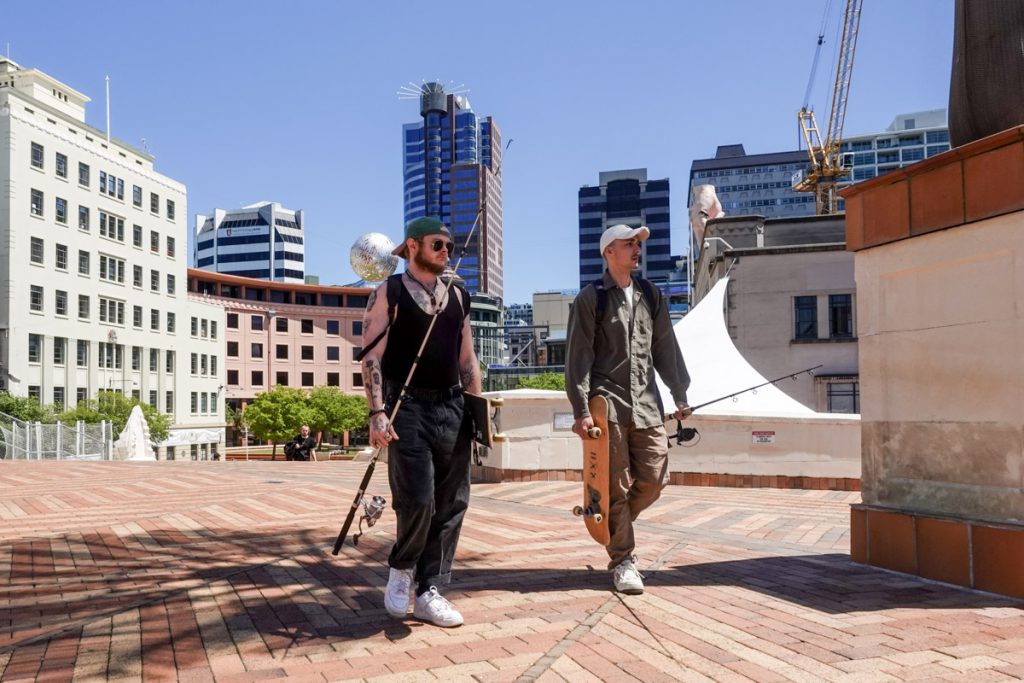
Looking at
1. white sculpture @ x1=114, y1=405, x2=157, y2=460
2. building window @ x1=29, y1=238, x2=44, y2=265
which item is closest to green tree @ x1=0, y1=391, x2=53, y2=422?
building window @ x1=29, y1=238, x2=44, y2=265

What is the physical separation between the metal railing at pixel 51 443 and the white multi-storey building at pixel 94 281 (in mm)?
24402

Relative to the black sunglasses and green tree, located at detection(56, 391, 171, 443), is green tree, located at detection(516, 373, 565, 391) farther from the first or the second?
the black sunglasses

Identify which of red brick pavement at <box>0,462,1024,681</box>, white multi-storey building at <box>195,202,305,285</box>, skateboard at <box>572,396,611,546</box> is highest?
white multi-storey building at <box>195,202,305,285</box>

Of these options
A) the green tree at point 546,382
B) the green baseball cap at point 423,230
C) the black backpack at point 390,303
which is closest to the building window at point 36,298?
the green tree at point 546,382

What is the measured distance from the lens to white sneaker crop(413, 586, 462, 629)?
3.59m

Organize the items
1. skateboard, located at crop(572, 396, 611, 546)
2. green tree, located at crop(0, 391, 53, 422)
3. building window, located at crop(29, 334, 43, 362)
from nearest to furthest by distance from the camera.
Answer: skateboard, located at crop(572, 396, 611, 546)
green tree, located at crop(0, 391, 53, 422)
building window, located at crop(29, 334, 43, 362)

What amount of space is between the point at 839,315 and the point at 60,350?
146 ft

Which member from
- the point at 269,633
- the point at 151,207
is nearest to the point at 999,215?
the point at 269,633

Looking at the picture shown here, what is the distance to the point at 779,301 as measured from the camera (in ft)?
110

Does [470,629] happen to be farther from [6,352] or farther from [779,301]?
[6,352]

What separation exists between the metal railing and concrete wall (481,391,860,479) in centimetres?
1963

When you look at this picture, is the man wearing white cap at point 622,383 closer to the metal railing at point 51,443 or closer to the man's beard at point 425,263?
the man's beard at point 425,263

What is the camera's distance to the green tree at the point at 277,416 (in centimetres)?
6278

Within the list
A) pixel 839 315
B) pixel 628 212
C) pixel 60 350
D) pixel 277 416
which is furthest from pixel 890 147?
pixel 60 350
